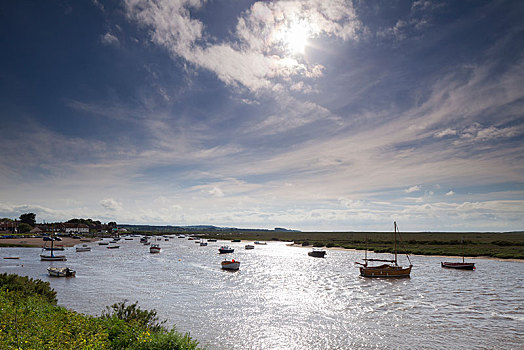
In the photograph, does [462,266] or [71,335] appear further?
[462,266]

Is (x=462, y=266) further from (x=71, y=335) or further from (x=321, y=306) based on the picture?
(x=71, y=335)

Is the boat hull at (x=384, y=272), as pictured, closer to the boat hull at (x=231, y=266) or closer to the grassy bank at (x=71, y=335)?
the boat hull at (x=231, y=266)

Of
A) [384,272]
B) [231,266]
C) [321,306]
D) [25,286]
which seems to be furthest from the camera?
[231,266]

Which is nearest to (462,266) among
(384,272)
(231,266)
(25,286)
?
(384,272)

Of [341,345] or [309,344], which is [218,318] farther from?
[341,345]

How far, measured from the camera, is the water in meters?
22.2

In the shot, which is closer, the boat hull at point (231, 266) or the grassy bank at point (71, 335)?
the grassy bank at point (71, 335)

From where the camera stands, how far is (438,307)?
32.1m

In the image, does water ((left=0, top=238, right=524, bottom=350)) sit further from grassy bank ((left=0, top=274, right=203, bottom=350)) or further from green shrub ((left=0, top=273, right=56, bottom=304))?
grassy bank ((left=0, top=274, right=203, bottom=350))

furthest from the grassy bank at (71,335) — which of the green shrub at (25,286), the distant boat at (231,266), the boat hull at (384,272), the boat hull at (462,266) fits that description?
the boat hull at (462,266)

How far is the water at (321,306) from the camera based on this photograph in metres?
22.2

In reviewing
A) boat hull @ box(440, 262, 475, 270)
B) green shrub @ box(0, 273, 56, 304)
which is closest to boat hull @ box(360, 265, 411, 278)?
boat hull @ box(440, 262, 475, 270)

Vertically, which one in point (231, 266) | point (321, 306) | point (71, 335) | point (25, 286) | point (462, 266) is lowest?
point (231, 266)

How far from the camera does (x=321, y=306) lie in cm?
3191
